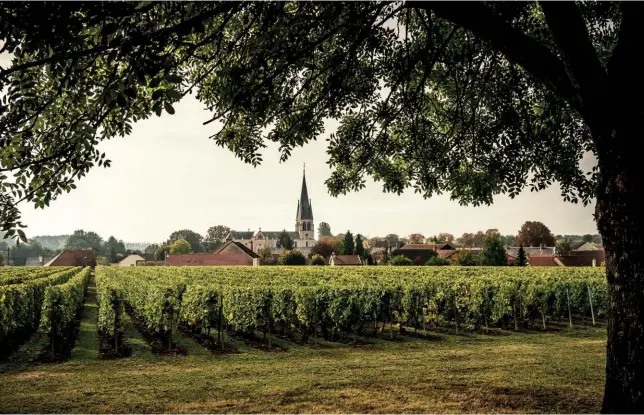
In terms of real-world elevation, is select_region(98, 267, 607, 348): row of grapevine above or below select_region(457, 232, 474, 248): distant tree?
below

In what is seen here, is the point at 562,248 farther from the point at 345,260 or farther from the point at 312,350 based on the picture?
the point at 312,350

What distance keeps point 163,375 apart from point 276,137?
20.7 feet

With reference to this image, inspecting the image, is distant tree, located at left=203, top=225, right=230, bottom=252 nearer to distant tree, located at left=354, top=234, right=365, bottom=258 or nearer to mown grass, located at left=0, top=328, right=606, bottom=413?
distant tree, located at left=354, top=234, right=365, bottom=258

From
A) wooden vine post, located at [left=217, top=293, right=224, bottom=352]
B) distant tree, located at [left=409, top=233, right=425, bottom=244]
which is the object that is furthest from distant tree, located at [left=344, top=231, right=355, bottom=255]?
wooden vine post, located at [left=217, top=293, right=224, bottom=352]

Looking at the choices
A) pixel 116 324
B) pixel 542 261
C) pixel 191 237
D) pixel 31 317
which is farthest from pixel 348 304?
pixel 191 237

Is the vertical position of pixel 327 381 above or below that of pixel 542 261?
below

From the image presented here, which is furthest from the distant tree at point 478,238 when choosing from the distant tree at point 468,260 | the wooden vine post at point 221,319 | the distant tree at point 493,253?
the wooden vine post at point 221,319

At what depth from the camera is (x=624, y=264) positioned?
16.3 ft

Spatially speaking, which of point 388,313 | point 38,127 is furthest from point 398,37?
point 388,313

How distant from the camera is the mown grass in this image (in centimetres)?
775

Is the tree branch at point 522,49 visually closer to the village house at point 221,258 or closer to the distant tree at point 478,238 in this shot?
the village house at point 221,258

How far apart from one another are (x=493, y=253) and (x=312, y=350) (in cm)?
5112

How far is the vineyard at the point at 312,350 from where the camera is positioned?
8.24 meters

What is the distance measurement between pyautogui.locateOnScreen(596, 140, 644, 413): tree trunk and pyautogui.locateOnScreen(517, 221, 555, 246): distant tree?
116901 millimetres
